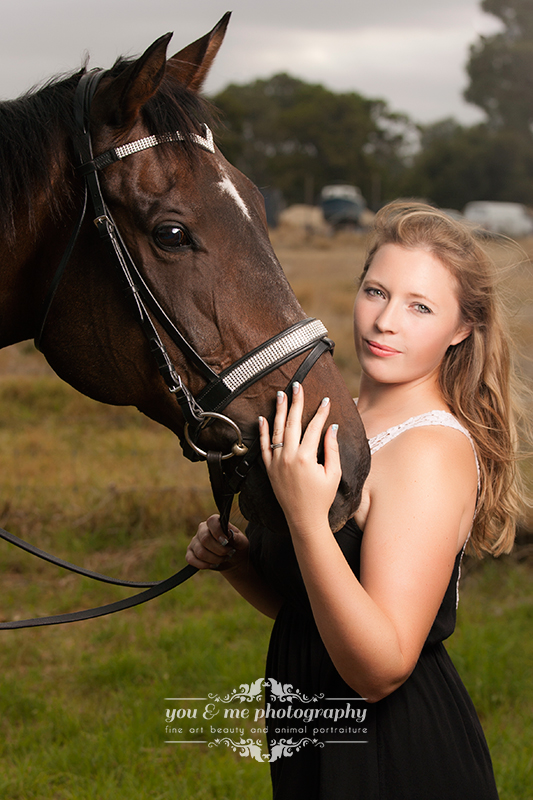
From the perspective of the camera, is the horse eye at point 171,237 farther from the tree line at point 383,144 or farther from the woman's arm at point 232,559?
the tree line at point 383,144

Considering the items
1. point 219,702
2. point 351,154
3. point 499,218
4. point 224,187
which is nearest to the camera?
point 224,187

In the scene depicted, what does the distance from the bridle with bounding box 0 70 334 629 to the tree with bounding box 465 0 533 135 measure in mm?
23580

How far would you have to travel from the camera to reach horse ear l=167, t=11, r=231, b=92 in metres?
1.91

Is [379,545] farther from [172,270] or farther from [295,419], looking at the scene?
[172,270]

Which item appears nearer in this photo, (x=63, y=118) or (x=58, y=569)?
(x=63, y=118)

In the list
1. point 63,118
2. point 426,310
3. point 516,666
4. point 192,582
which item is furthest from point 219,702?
point 63,118

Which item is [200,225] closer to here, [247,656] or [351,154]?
[247,656]

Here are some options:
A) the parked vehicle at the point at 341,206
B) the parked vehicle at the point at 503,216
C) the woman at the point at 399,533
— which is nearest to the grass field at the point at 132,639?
the woman at the point at 399,533

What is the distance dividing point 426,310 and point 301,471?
60 centimetres

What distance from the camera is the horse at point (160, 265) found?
1.56 m

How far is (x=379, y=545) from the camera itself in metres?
1.45

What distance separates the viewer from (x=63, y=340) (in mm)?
1769

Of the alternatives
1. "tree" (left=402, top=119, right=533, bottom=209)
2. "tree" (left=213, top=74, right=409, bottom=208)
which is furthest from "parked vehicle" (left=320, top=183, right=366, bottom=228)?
"tree" (left=402, top=119, right=533, bottom=209)

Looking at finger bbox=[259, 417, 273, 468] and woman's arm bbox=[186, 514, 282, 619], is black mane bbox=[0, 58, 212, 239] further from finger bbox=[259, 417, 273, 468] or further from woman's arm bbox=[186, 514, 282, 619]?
woman's arm bbox=[186, 514, 282, 619]
